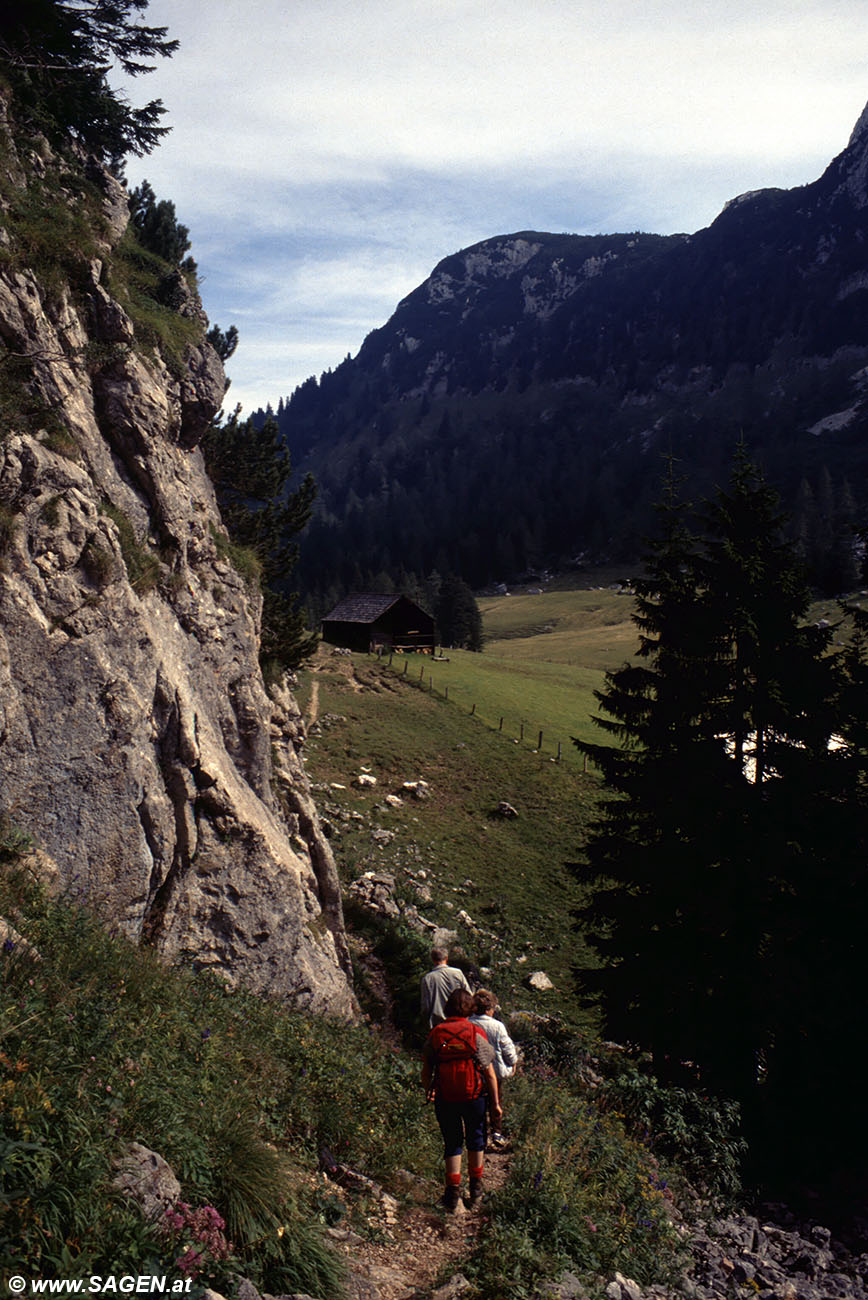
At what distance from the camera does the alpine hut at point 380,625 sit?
67.2m

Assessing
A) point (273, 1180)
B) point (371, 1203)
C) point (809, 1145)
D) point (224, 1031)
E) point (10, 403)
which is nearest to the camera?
point (273, 1180)

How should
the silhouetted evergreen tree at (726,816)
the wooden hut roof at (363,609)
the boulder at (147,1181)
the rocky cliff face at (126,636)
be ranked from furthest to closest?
1. the wooden hut roof at (363,609)
2. the silhouetted evergreen tree at (726,816)
3. the rocky cliff face at (126,636)
4. the boulder at (147,1181)

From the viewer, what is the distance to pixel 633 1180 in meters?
8.57

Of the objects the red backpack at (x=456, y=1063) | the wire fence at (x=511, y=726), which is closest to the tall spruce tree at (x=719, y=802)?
the red backpack at (x=456, y=1063)

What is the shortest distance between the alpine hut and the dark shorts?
189ft

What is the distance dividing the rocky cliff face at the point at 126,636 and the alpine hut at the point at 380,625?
165 ft

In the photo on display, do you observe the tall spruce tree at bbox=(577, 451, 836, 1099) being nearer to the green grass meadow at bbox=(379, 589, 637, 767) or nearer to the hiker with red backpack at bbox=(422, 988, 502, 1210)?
the hiker with red backpack at bbox=(422, 988, 502, 1210)

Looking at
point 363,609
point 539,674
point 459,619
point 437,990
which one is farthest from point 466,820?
point 459,619

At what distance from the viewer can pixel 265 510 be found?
29.4 m

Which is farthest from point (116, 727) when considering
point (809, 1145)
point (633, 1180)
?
point (809, 1145)

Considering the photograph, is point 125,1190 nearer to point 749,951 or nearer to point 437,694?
point 749,951

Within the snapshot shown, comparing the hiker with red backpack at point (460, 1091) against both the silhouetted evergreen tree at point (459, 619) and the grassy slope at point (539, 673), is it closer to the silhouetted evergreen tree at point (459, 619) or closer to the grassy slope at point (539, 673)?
the grassy slope at point (539, 673)

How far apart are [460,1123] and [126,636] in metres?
7.76

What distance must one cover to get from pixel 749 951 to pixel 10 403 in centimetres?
1658
